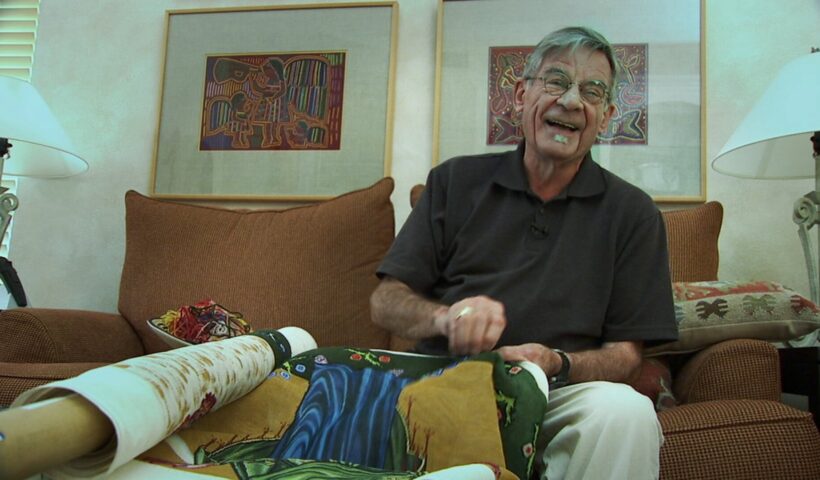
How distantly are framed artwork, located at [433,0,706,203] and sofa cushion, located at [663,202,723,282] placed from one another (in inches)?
13.5

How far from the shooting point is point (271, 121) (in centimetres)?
247

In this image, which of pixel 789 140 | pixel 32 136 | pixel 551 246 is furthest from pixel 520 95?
pixel 32 136

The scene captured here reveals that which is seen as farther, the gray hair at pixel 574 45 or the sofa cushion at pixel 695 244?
the sofa cushion at pixel 695 244

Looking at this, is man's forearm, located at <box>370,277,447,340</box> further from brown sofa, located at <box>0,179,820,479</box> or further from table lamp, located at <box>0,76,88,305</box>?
table lamp, located at <box>0,76,88,305</box>

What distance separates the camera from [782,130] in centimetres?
179

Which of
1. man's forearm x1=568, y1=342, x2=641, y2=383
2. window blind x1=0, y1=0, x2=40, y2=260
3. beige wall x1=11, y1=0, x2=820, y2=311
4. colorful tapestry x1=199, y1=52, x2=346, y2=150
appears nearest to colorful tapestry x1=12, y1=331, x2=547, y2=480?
man's forearm x1=568, y1=342, x2=641, y2=383

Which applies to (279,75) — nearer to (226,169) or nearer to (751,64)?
(226,169)

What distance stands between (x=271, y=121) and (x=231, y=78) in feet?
0.79

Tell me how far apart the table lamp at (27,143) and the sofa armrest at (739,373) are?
199 cm

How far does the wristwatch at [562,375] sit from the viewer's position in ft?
3.79

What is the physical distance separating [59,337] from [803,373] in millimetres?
1758

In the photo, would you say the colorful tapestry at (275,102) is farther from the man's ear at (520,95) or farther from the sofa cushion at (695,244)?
the sofa cushion at (695,244)

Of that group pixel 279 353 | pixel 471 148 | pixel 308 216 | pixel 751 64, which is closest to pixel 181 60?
pixel 308 216

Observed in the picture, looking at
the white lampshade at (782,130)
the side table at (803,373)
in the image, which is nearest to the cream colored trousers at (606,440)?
the side table at (803,373)
